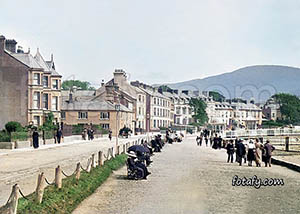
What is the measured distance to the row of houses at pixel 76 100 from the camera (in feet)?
196

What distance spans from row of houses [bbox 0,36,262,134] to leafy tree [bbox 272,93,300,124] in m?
22.6

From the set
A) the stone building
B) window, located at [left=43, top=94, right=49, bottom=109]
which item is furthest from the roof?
the stone building

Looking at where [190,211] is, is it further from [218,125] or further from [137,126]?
[218,125]

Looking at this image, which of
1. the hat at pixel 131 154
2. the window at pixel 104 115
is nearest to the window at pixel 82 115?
the window at pixel 104 115

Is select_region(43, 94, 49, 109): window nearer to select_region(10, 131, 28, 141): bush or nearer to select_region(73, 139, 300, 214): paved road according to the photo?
select_region(10, 131, 28, 141): bush

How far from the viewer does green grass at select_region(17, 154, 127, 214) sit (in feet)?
41.5

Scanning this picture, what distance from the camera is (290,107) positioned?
523ft

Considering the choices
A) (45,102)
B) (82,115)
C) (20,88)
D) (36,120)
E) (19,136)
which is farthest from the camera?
(82,115)

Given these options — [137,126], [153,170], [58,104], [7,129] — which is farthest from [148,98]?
[153,170]

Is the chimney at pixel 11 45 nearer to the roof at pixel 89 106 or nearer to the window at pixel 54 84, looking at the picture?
the window at pixel 54 84

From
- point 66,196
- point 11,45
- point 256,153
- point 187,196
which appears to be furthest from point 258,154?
point 11,45

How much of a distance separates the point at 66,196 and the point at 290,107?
15198 cm

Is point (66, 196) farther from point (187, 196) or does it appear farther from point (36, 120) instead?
point (36, 120)

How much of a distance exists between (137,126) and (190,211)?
92480 millimetres
